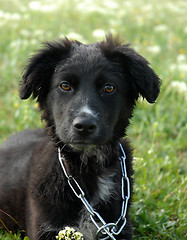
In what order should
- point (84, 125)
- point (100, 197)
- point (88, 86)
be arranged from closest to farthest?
point (84, 125) < point (88, 86) < point (100, 197)

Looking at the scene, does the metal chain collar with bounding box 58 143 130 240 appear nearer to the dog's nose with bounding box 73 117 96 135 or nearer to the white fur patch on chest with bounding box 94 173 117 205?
the white fur patch on chest with bounding box 94 173 117 205

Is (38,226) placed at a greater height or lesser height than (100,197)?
lesser

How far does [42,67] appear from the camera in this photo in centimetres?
329

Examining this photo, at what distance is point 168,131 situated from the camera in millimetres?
5949

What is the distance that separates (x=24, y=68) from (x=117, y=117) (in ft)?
2.95

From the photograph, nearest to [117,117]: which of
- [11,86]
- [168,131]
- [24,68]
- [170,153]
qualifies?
[24,68]

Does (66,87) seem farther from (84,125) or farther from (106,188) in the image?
(106,188)

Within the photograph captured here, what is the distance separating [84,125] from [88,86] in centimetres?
38

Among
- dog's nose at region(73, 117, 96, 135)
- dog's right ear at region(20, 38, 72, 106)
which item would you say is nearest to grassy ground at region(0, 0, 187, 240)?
dog's right ear at region(20, 38, 72, 106)

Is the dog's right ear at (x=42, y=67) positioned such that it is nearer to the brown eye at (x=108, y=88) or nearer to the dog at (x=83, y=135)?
the dog at (x=83, y=135)

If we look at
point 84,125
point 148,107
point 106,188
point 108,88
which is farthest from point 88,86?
point 148,107

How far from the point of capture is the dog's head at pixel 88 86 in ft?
9.82

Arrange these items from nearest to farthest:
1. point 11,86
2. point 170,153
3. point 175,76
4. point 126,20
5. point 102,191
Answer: point 102,191 → point 170,153 → point 11,86 → point 175,76 → point 126,20

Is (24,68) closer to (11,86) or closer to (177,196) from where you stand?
(177,196)
